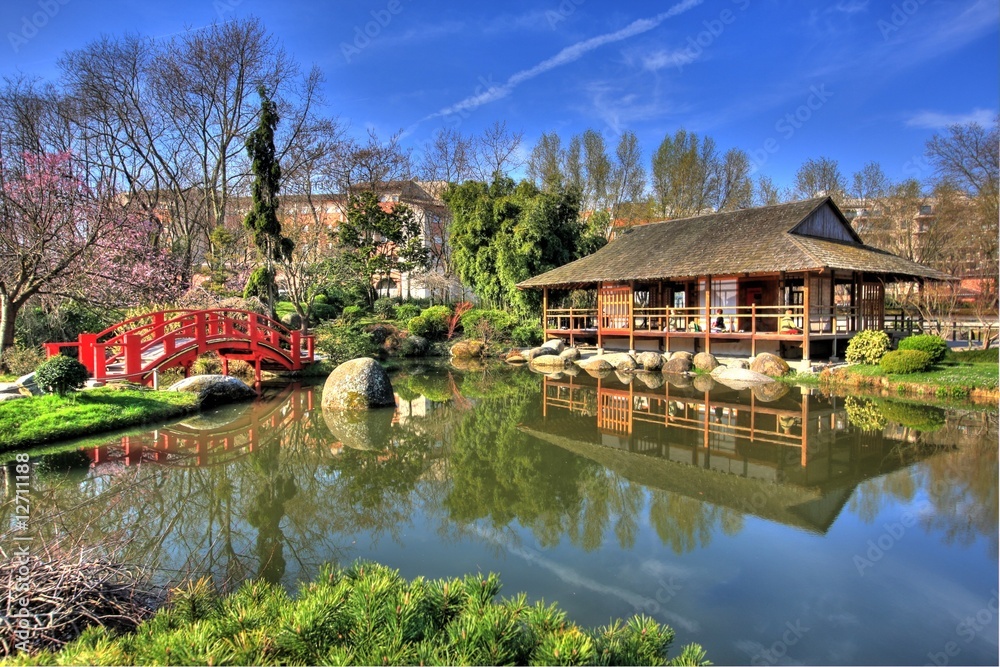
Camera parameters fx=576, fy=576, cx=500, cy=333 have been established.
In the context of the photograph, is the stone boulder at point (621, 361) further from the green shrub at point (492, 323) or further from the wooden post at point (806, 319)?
the green shrub at point (492, 323)

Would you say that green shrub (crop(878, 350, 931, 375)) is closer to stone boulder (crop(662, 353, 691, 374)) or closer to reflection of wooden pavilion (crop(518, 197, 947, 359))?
reflection of wooden pavilion (crop(518, 197, 947, 359))

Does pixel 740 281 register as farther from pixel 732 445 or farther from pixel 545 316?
pixel 732 445

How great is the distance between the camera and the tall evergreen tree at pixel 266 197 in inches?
813

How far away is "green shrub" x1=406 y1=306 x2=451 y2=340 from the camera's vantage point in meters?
25.0

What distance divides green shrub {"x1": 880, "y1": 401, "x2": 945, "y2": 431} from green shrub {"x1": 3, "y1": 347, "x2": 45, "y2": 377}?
63.1 feet

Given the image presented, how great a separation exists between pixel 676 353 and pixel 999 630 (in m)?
15.5

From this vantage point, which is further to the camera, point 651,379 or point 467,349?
point 467,349

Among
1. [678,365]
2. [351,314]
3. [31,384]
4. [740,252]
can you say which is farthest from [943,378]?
[351,314]

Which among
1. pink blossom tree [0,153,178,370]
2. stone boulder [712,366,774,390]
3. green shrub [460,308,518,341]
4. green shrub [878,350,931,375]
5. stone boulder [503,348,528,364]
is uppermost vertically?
pink blossom tree [0,153,178,370]

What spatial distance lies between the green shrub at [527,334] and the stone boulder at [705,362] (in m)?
8.08

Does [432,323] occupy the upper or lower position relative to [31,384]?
upper

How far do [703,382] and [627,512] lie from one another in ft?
35.9

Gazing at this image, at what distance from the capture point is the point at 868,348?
16094mm

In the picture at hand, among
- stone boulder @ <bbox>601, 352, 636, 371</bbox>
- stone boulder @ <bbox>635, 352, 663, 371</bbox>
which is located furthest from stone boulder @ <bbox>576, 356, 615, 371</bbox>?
stone boulder @ <bbox>635, 352, 663, 371</bbox>
